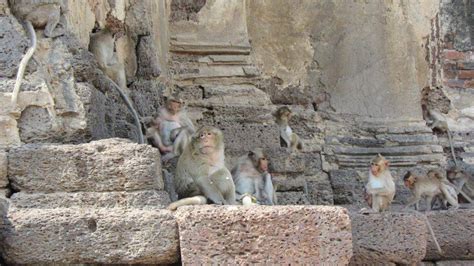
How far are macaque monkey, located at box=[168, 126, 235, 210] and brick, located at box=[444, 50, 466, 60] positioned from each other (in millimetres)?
4692

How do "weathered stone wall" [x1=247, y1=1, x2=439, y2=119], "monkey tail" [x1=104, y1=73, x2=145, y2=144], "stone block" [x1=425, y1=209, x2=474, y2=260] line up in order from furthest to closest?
"weathered stone wall" [x1=247, y1=1, x2=439, y2=119] → "stone block" [x1=425, y1=209, x2=474, y2=260] → "monkey tail" [x1=104, y1=73, x2=145, y2=144]

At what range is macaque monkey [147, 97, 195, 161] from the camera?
28.3 ft

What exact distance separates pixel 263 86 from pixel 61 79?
13.5 ft

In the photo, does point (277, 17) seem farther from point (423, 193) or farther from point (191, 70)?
point (423, 193)

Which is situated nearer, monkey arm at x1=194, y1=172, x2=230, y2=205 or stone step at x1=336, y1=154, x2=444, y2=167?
monkey arm at x1=194, y1=172, x2=230, y2=205

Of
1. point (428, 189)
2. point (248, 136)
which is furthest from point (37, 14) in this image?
point (428, 189)

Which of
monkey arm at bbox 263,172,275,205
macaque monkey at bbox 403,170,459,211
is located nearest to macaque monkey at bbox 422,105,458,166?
macaque monkey at bbox 403,170,459,211

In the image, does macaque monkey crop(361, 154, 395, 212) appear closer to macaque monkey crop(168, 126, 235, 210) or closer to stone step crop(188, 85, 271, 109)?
stone step crop(188, 85, 271, 109)

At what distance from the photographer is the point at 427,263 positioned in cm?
857

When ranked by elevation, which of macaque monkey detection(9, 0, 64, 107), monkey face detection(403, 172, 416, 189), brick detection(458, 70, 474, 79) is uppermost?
macaque monkey detection(9, 0, 64, 107)

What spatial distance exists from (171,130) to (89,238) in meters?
2.75

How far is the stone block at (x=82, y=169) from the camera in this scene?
6367mm

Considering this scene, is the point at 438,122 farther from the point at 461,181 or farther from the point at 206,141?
the point at 206,141

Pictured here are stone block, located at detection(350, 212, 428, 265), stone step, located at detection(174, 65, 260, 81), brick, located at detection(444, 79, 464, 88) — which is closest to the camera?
stone block, located at detection(350, 212, 428, 265)
